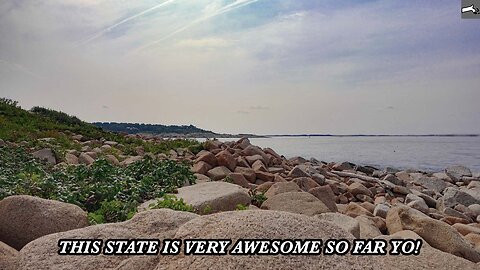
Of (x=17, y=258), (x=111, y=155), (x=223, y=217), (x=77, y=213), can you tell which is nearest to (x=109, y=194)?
(x=77, y=213)

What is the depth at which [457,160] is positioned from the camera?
84.5ft

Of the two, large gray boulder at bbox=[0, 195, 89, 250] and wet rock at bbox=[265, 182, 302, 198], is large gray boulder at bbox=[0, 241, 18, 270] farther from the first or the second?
wet rock at bbox=[265, 182, 302, 198]

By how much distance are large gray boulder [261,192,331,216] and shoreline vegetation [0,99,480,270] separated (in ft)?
0.05

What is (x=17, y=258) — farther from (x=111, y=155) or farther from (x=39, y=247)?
(x=111, y=155)

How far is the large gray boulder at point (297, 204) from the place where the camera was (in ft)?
20.4

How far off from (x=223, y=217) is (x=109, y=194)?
3.62 m

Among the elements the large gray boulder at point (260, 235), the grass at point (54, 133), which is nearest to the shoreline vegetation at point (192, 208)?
the large gray boulder at point (260, 235)

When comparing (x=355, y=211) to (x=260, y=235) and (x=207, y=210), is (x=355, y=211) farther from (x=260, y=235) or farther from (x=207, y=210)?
(x=260, y=235)

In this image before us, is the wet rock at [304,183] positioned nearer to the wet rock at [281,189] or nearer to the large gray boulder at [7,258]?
the wet rock at [281,189]

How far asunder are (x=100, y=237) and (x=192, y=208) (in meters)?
2.13

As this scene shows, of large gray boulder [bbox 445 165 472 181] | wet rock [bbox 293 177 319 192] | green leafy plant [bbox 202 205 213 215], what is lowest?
large gray boulder [bbox 445 165 472 181]

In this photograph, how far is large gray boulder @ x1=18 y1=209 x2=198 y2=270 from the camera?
3.27 meters

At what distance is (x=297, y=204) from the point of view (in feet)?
21.0

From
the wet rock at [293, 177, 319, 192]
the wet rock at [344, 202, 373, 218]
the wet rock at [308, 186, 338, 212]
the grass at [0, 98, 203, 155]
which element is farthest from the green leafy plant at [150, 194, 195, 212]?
the grass at [0, 98, 203, 155]
